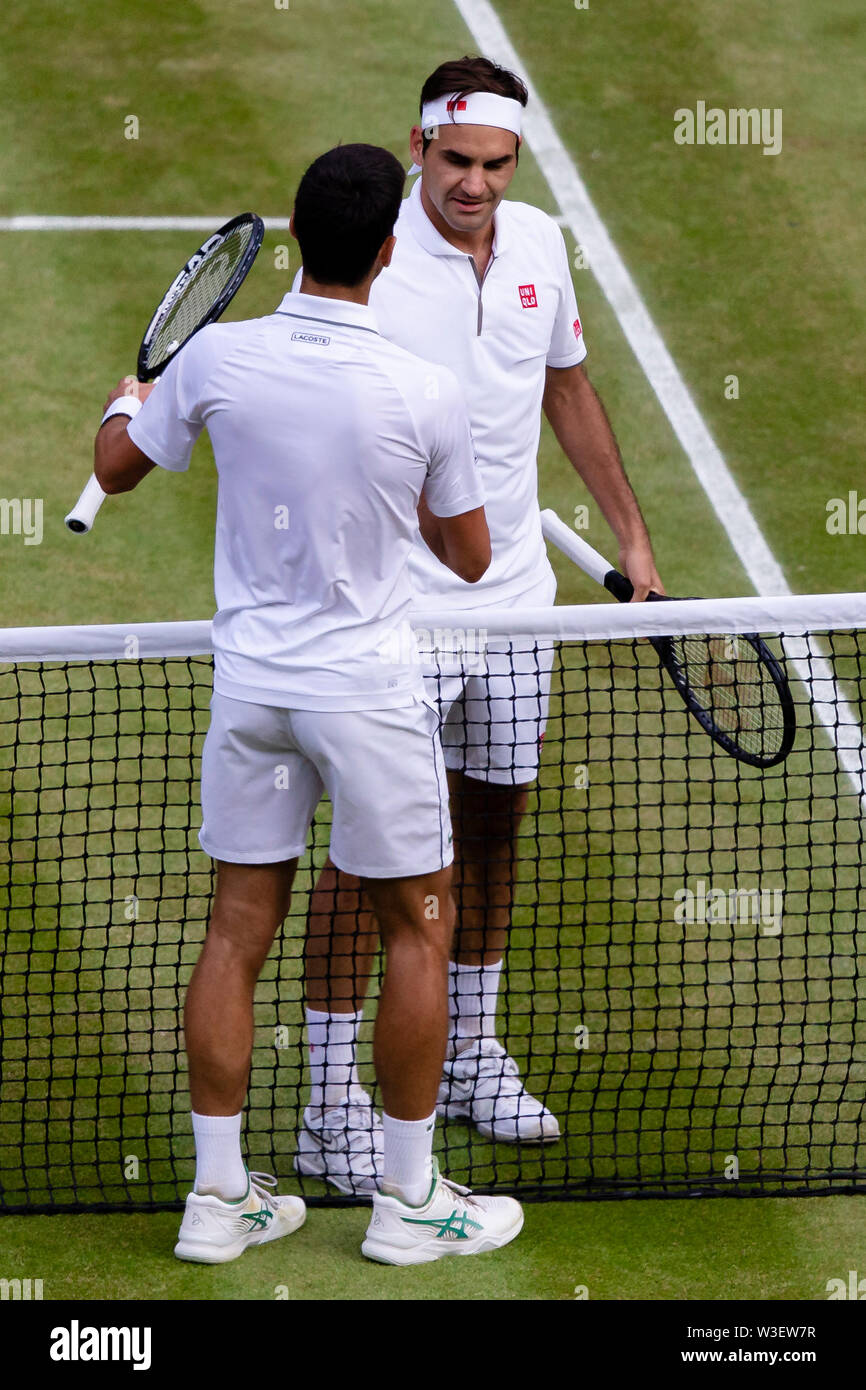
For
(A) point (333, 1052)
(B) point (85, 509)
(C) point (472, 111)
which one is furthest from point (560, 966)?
(C) point (472, 111)

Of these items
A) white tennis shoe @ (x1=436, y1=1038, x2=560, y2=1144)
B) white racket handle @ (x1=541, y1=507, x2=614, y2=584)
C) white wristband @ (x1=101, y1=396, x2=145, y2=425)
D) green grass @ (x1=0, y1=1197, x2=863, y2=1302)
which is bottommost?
green grass @ (x1=0, y1=1197, x2=863, y2=1302)

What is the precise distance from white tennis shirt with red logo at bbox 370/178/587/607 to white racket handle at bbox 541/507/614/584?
0.54m

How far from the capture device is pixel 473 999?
16.8ft

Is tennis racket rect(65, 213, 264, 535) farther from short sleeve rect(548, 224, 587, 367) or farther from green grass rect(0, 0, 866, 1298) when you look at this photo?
green grass rect(0, 0, 866, 1298)

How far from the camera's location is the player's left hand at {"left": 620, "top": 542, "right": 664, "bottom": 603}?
5.23m

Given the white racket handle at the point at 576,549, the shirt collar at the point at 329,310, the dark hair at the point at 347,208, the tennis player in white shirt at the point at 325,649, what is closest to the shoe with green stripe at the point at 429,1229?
the tennis player in white shirt at the point at 325,649

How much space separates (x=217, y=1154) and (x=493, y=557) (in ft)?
5.61

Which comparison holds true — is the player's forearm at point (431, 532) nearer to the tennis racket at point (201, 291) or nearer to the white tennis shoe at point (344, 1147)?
the tennis racket at point (201, 291)

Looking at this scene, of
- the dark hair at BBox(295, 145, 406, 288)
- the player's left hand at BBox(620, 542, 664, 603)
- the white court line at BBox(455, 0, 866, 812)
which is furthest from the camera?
the white court line at BBox(455, 0, 866, 812)

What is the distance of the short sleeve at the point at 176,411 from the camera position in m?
3.85

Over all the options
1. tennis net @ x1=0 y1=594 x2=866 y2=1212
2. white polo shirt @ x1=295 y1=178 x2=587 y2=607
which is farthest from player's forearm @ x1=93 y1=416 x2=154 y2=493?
white polo shirt @ x1=295 y1=178 x2=587 y2=607

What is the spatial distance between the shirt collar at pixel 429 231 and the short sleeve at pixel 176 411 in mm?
1089

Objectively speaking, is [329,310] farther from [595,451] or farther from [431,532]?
[595,451]

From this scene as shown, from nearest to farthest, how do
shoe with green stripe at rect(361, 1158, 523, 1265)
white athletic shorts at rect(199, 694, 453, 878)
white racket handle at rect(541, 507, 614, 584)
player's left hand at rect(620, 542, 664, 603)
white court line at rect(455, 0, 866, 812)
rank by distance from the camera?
white athletic shorts at rect(199, 694, 453, 878) < shoe with green stripe at rect(361, 1158, 523, 1265) < player's left hand at rect(620, 542, 664, 603) < white racket handle at rect(541, 507, 614, 584) < white court line at rect(455, 0, 866, 812)
